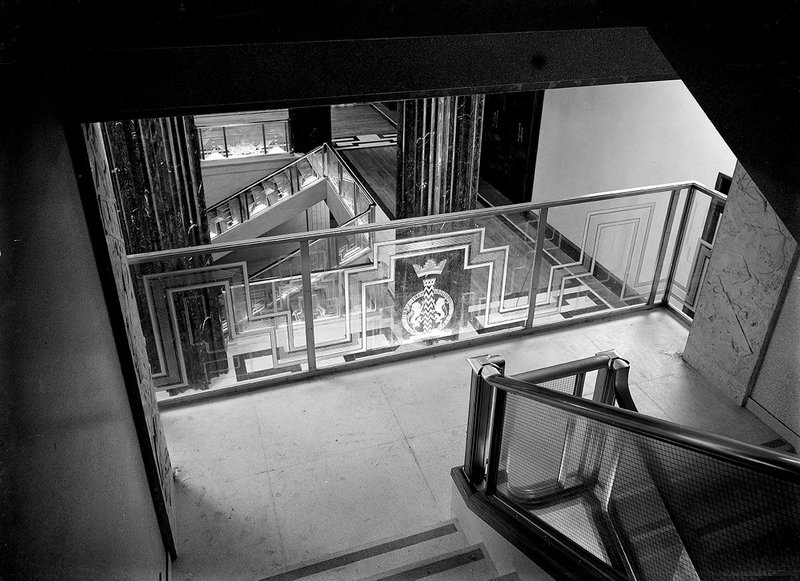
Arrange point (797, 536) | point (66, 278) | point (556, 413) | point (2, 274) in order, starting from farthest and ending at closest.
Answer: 1. point (556, 413)
2. point (66, 278)
3. point (797, 536)
4. point (2, 274)

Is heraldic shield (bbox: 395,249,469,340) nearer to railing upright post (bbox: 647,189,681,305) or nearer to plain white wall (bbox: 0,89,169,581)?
railing upright post (bbox: 647,189,681,305)

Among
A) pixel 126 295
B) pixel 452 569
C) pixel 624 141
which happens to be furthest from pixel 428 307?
pixel 624 141

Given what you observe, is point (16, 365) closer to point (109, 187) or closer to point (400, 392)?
point (109, 187)

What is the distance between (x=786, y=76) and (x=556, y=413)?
123 centimetres

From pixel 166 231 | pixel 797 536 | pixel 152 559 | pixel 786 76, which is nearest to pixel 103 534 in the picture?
pixel 152 559

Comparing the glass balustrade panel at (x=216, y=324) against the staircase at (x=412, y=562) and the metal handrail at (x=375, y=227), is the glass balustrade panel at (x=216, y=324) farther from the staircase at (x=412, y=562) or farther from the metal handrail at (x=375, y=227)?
the staircase at (x=412, y=562)

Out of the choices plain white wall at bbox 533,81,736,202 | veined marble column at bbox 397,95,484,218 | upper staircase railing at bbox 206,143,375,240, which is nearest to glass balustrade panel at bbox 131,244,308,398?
veined marble column at bbox 397,95,484,218

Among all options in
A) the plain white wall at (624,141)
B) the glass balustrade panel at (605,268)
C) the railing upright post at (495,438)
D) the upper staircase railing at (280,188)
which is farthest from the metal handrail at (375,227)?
the upper staircase railing at (280,188)

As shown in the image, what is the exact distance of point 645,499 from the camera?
6.15ft

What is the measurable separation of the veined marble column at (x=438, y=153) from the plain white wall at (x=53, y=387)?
11.6 ft

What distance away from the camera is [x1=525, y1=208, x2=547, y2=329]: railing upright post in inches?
153

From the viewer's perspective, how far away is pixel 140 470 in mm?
2193

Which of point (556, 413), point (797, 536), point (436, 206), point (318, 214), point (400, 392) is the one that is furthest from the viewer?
point (318, 214)

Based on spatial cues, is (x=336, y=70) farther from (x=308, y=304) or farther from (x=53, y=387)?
(x=308, y=304)
